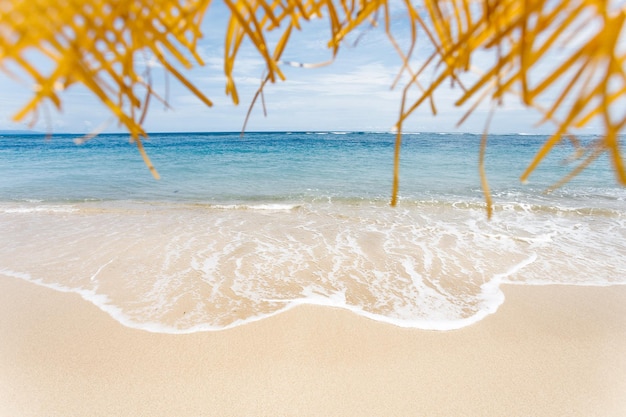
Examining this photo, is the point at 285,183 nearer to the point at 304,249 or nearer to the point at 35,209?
the point at 35,209

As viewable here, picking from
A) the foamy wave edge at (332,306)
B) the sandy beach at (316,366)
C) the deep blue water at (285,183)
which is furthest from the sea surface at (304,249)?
the sandy beach at (316,366)

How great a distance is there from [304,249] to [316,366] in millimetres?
2652

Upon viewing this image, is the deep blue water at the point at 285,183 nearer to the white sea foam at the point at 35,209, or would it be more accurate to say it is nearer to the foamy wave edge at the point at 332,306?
the white sea foam at the point at 35,209

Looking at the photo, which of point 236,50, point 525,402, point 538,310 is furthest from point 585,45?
point 538,310

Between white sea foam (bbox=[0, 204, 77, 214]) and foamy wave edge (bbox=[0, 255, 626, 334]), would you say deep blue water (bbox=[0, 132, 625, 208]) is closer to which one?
white sea foam (bbox=[0, 204, 77, 214])

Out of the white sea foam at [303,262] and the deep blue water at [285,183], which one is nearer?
the white sea foam at [303,262]

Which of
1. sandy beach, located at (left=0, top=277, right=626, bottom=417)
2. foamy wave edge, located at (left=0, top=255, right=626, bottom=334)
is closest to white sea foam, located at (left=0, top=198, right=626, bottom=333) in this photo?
foamy wave edge, located at (left=0, top=255, right=626, bottom=334)

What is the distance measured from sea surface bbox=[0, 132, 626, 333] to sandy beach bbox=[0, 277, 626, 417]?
29cm

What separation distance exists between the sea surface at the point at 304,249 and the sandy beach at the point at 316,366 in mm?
286

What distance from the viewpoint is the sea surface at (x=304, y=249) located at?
4.14 m

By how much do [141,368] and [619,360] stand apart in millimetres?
3664

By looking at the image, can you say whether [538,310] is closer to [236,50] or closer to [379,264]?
[379,264]

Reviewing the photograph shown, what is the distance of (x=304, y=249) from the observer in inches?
225

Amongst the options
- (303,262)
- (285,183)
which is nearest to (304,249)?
(303,262)
